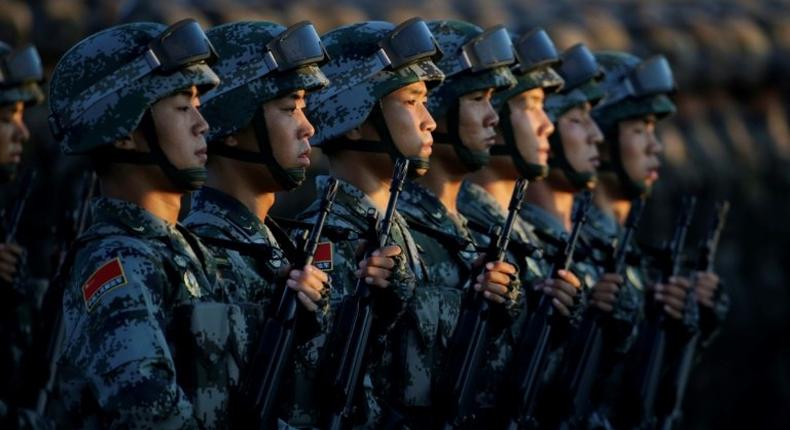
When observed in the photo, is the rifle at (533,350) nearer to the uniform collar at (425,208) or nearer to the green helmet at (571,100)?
the uniform collar at (425,208)

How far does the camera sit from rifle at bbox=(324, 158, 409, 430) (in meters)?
13.7

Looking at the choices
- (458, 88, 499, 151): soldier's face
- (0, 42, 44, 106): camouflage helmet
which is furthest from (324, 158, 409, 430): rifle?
(0, 42, 44, 106): camouflage helmet

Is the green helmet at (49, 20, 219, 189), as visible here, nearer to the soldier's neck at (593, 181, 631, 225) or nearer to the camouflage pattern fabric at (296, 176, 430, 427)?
the camouflage pattern fabric at (296, 176, 430, 427)

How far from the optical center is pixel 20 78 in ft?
56.3

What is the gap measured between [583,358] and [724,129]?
18134 millimetres

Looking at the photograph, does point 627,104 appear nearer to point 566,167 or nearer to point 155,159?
point 566,167

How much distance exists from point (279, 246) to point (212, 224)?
0.34 metres

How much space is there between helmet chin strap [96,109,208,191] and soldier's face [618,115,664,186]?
6566 mm

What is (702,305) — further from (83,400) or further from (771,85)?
(771,85)

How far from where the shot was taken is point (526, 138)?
665 inches

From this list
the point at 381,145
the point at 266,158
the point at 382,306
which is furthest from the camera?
the point at 381,145

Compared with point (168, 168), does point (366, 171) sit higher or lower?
higher

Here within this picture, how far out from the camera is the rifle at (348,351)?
1366 centimetres

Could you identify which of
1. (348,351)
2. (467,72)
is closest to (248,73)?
(348,351)
